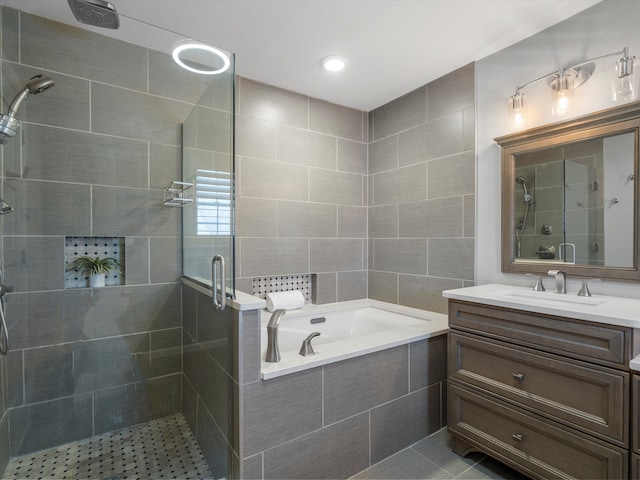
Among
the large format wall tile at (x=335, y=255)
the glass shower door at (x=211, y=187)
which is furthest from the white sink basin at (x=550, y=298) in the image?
the glass shower door at (x=211, y=187)

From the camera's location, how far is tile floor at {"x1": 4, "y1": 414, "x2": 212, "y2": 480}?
63.7 inches

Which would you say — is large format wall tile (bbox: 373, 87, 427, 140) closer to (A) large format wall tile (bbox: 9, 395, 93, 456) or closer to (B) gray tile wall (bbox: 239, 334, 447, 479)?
(B) gray tile wall (bbox: 239, 334, 447, 479)

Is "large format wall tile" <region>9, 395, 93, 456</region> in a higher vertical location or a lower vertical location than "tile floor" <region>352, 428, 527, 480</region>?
higher

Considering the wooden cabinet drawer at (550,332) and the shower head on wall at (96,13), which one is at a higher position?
the shower head on wall at (96,13)

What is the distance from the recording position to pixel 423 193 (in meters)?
2.67

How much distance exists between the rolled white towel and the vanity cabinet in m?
1.19

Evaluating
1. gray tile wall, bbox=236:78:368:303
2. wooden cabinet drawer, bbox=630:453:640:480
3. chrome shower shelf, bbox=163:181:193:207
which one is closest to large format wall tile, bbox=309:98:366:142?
gray tile wall, bbox=236:78:368:303

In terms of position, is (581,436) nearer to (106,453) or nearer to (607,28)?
(607,28)

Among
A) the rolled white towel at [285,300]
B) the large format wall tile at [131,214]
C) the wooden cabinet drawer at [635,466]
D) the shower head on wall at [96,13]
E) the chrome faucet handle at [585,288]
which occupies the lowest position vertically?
the wooden cabinet drawer at [635,466]

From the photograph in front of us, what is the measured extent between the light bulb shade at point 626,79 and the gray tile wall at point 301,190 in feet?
6.14

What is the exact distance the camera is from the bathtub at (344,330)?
1.63 m

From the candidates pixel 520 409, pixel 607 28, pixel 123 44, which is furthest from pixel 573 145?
pixel 123 44

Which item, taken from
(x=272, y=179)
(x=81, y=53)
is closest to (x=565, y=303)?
(x=272, y=179)

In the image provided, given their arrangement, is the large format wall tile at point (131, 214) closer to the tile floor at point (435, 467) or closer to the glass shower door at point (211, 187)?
the glass shower door at point (211, 187)
